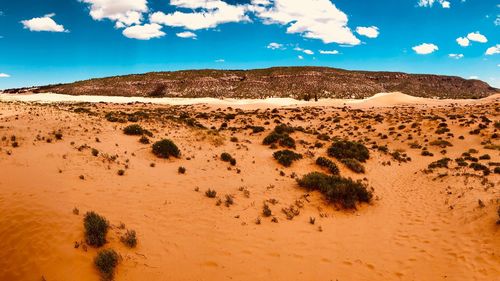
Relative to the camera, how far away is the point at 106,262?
9023 millimetres

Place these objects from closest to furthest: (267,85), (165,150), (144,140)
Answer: (165,150) < (144,140) < (267,85)

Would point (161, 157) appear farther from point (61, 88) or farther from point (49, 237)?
point (61, 88)

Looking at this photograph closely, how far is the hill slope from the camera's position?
114m

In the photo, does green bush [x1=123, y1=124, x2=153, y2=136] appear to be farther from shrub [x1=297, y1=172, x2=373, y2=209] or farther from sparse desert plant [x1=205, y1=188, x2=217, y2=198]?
shrub [x1=297, y1=172, x2=373, y2=209]

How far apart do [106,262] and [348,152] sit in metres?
18.7

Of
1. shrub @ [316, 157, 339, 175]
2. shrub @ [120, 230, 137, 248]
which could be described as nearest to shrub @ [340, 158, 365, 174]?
shrub @ [316, 157, 339, 175]

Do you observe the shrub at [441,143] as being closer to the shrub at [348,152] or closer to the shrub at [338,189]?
the shrub at [348,152]

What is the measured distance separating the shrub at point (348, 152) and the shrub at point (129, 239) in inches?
647

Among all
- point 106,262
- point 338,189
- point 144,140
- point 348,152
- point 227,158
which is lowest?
point 106,262

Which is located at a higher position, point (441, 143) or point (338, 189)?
point (441, 143)

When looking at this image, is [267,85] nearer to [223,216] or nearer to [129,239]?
[223,216]

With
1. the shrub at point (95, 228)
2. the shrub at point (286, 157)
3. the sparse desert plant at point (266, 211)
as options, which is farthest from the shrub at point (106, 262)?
the shrub at point (286, 157)

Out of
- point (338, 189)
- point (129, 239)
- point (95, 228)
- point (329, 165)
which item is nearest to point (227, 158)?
point (329, 165)

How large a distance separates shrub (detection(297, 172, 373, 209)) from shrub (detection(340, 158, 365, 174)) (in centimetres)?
527
